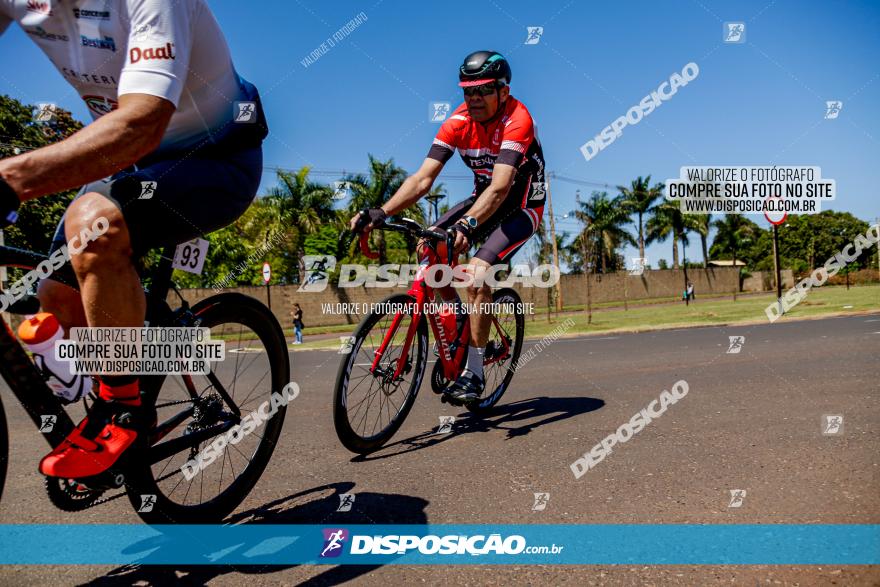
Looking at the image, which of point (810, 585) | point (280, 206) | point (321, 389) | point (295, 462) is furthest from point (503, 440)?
point (280, 206)

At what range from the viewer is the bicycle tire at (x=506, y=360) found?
4673 millimetres

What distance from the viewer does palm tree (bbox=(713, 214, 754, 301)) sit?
6981 cm

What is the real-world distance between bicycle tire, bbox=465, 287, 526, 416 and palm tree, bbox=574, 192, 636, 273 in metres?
49.4

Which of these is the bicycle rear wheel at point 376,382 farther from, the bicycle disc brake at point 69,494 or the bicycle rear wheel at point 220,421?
the bicycle disc brake at point 69,494

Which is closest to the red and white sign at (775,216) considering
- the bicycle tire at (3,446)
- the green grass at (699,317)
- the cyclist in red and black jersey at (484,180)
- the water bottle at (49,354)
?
the green grass at (699,317)

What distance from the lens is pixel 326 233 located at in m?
46.8

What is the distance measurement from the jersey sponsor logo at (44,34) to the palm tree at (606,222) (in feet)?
174

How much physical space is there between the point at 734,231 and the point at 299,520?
258 feet

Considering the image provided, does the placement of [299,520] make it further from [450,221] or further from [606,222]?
[606,222]

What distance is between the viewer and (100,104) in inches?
87.5

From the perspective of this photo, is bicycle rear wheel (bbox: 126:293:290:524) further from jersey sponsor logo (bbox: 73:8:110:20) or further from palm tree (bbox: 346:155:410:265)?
palm tree (bbox: 346:155:410:265)

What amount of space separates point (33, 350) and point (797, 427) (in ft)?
13.1

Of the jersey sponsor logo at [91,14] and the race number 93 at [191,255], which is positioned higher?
the jersey sponsor logo at [91,14]

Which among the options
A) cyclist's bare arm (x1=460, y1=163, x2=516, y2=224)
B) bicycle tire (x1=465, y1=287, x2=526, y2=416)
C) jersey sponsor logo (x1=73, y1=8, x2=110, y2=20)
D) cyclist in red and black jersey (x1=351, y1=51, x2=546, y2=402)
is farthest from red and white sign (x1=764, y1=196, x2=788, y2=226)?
jersey sponsor logo (x1=73, y1=8, x2=110, y2=20)
